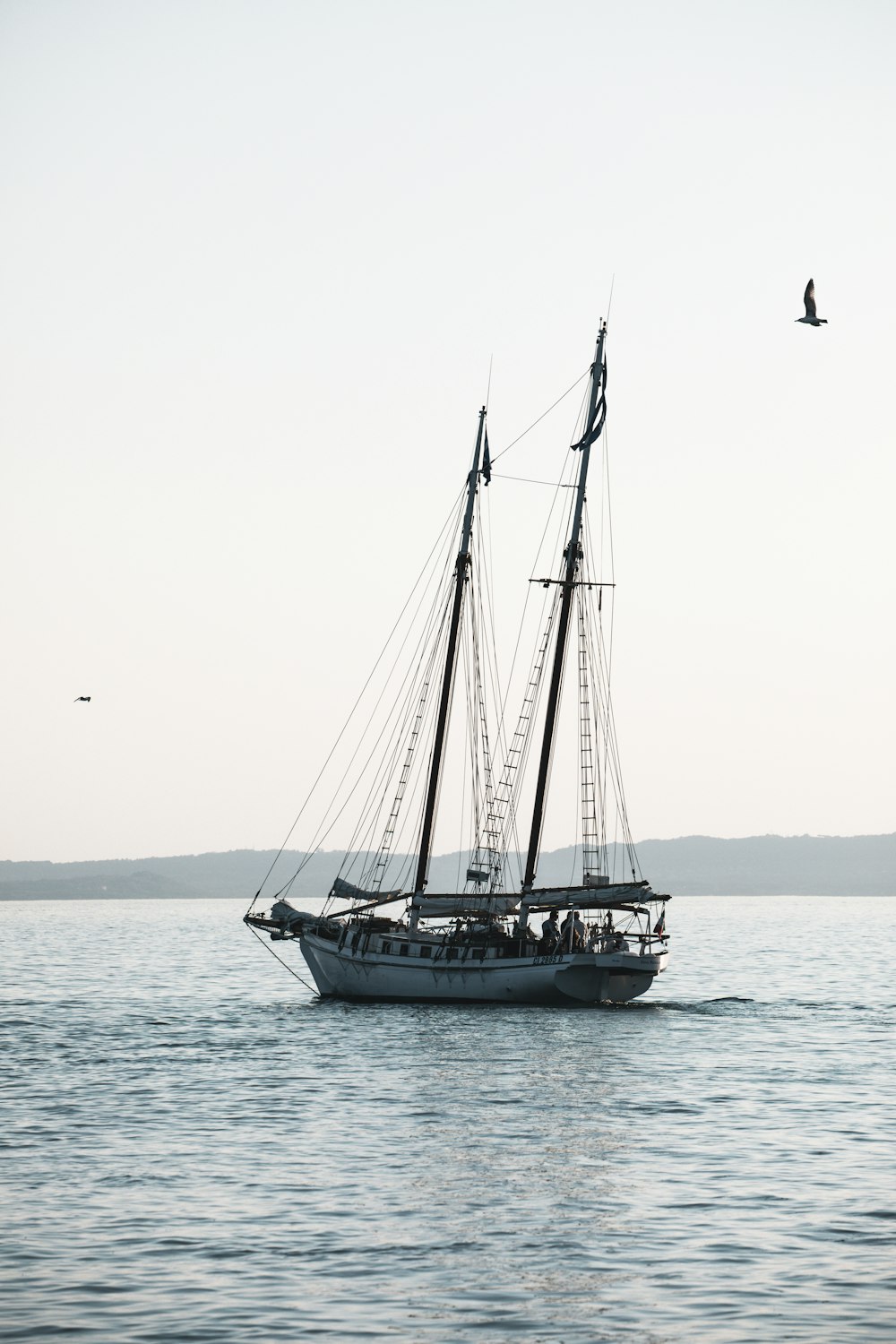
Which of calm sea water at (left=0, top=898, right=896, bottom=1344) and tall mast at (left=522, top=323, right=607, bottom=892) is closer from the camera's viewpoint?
calm sea water at (left=0, top=898, right=896, bottom=1344)

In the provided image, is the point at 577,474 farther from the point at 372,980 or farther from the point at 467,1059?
the point at 467,1059

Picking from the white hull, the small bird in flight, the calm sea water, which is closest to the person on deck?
the white hull

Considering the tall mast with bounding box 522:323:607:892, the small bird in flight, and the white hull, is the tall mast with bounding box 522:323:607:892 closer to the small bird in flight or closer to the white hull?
the white hull

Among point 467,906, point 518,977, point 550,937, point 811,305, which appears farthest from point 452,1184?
point 467,906

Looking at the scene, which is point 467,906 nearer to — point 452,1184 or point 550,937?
point 550,937

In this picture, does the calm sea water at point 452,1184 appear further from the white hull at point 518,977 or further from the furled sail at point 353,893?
the furled sail at point 353,893

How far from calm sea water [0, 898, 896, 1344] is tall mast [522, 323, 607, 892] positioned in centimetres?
1172

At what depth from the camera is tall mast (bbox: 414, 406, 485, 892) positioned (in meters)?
84.2

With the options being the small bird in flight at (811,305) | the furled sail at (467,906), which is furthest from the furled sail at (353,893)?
the small bird in flight at (811,305)

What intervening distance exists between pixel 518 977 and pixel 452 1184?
A: 43078mm

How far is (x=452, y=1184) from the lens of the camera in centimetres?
3488

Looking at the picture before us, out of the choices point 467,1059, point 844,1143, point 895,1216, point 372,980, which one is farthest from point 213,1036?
point 895,1216

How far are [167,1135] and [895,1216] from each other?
1878cm

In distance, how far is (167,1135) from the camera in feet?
138
